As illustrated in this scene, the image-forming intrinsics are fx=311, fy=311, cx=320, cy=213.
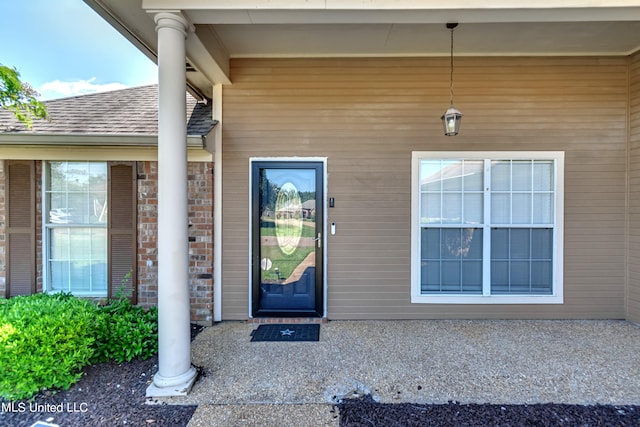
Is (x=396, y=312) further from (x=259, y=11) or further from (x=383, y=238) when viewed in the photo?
(x=259, y=11)

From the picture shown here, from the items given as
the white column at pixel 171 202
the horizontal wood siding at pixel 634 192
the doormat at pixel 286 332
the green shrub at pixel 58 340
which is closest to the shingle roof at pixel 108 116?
the white column at pixel 171 202

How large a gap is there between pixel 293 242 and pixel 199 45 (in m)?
2.40

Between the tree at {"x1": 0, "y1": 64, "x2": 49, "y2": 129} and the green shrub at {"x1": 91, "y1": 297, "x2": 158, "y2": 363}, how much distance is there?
88.2 inches

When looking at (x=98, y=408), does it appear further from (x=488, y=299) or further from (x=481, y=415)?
(x=488, y=299)

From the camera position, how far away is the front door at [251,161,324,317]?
3986 mm

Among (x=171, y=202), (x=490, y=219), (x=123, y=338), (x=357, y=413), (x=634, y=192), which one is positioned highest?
(x=634, y=192)

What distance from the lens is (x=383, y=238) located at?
4.00m

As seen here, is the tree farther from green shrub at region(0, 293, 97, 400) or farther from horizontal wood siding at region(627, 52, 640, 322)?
horizontal wood siding at region(627, 52, 640, 322)

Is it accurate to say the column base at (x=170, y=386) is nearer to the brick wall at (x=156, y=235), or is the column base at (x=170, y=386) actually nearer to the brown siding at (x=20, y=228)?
the brick wall at (x=156, y=235)

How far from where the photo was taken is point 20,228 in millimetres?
3809

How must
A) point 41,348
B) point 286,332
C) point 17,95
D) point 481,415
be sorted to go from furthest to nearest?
point 286,332, point 17,95, point 41,348, point 481,415

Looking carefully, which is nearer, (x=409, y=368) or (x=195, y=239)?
(x=409, y=368)

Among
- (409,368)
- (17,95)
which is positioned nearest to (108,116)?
(17,95)

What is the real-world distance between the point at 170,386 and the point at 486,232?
3.85m
